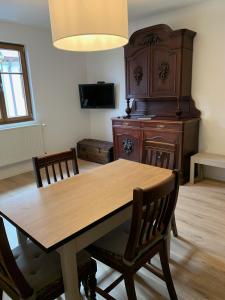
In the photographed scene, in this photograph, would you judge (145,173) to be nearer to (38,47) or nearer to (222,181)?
(222,181)

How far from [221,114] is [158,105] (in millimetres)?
997

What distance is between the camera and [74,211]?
1321 millimetres

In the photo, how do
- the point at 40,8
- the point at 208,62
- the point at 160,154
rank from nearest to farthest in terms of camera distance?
the point at 160,154, the point at 40,8, the point at 208,62

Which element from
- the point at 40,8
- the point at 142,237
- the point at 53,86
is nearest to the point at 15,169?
the point at 53,86

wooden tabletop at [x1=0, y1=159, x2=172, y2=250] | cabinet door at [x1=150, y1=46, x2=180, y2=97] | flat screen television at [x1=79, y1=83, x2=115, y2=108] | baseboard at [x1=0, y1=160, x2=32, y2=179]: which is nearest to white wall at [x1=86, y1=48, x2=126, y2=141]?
flat screen television at [x1=79, y1=83, x2=115, y2=108]

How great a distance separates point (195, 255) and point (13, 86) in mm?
3698

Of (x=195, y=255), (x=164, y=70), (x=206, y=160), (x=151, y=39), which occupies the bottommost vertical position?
(x=195, y=255)

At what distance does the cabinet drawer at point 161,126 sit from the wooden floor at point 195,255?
2.96 feet

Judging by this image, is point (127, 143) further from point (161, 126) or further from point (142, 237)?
point (142, 237)

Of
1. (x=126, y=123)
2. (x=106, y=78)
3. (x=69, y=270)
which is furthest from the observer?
(x=106, y=78)

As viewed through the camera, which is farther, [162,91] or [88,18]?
[162,91]

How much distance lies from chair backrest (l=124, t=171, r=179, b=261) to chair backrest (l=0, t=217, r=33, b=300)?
525mm

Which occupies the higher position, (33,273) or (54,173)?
(54,173)

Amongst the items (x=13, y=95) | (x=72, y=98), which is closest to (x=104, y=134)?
(x=72, y=98)
